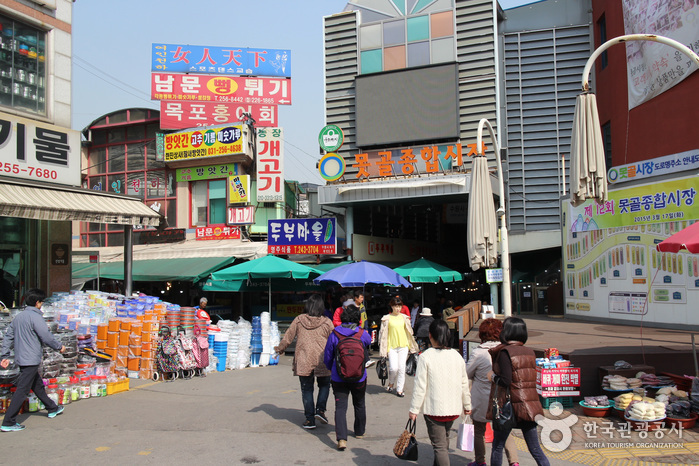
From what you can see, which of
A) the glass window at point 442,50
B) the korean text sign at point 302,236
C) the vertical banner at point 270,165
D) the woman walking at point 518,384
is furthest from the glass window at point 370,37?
the woman walking at point 518,384

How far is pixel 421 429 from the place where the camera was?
7324 millimetres

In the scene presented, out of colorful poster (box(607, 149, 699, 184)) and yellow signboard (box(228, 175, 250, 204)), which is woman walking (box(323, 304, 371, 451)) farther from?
yellow signboard (box(228, 175, 250, 204))

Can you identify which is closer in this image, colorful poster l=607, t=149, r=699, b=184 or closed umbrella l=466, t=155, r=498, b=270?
closed umbrella l=466, t=155, r=498, b=270

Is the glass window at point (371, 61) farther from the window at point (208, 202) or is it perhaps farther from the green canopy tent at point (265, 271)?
the green canopy tent at point (265, 271)

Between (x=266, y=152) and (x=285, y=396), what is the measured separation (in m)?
14.2

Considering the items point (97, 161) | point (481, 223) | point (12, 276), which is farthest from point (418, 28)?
point (12, 276)

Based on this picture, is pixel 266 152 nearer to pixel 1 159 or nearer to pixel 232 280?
pixel 232 280

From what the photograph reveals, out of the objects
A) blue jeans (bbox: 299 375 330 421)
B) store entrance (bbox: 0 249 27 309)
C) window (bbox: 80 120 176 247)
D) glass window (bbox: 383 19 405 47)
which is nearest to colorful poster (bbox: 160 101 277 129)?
window (bbox: 80 120 176 247)

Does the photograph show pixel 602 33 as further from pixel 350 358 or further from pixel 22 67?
pixel 22 67

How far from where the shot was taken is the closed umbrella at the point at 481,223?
11148mm

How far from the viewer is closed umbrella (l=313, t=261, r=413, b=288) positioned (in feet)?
46.0

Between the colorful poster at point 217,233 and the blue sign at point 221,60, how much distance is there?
832 cm

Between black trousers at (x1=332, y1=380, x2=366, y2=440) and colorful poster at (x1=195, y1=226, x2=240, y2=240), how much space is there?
15859 millimetres

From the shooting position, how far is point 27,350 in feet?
24.4
